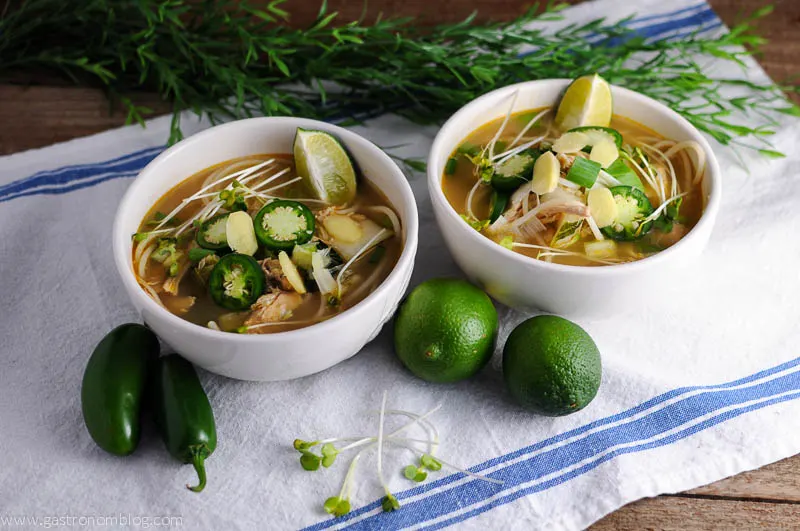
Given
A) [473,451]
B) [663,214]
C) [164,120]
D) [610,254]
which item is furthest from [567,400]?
[164,120]

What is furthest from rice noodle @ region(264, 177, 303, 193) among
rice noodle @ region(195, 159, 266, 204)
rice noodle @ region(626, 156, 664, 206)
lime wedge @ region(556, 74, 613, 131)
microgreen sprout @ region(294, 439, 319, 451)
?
rice noodle @ region(626, 156, 664, 206)

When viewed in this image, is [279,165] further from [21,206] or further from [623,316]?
[623,316]

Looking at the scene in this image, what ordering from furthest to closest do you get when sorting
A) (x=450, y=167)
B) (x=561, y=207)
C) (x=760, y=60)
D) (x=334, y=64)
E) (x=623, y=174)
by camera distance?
(x=760, y=60)
(x=334, y=64)
(x=450, y=167)
(x=623, y=174)
(x=561, y=207)

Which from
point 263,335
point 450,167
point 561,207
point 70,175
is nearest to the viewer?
point 263,335

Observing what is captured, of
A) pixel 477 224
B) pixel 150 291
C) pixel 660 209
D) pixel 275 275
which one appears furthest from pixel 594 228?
pixel 150 291

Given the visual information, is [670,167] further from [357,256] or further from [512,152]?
[357,256]

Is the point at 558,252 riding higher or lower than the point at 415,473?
higher
